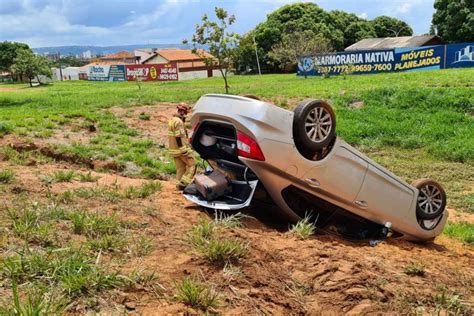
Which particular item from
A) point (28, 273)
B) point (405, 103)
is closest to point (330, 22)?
point (405, 103)

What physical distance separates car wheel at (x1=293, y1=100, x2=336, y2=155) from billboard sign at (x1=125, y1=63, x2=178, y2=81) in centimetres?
5048

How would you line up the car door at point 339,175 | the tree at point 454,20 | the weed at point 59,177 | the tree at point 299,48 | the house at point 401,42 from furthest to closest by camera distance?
1. the house at point 401,42
2. the tree at point 454,20
3. the tree at point 299,48
4. the weed at point 59,177
5. the car door at point 339,175

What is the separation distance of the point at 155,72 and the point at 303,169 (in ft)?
174

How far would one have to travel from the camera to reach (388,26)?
7631 centimetres

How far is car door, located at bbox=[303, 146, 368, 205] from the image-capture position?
463 centimetres

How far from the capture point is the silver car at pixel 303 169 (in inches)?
171

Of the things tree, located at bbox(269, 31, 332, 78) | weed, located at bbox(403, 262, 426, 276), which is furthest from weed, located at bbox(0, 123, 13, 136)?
tree, located at bbox(269, 31, 332, 78)

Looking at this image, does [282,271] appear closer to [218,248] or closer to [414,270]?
[218,248]

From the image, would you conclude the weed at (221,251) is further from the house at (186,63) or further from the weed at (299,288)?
the house at (186,63)

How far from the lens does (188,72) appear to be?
6038 centimetres

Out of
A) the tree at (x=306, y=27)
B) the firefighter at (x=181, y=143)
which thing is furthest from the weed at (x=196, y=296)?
the tree at (x=306, y=27)

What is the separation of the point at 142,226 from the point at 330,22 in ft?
220

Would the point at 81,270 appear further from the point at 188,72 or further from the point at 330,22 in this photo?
the point at 330,22

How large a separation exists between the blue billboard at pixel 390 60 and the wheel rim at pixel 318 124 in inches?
1256
